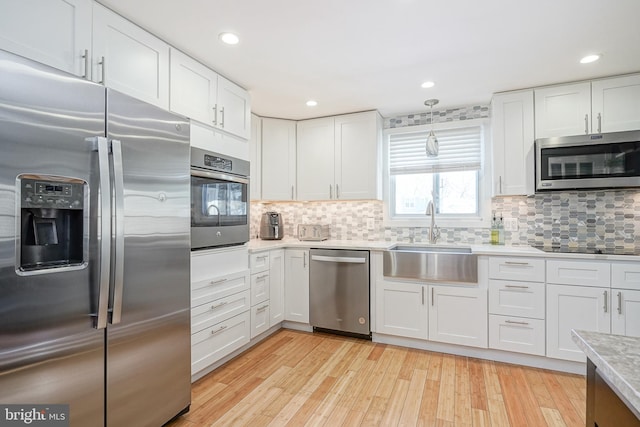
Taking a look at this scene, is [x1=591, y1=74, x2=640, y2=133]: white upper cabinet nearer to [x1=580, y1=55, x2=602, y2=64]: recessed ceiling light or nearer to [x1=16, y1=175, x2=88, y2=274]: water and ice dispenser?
[x1=580, y1=55, x2=602, y2=64]: recessed ceiling light

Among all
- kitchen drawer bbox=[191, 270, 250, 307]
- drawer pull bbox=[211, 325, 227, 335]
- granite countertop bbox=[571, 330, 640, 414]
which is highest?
granite countertop bbox=[571, 330, 640, 414]

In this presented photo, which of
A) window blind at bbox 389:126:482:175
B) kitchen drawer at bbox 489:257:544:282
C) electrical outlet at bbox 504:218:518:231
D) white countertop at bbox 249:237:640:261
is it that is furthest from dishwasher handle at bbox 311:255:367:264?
electrical outlet at bbox 504:218:518:231

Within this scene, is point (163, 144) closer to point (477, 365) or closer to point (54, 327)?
point (54, 327)

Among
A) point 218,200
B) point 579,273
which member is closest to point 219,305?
point 218,200

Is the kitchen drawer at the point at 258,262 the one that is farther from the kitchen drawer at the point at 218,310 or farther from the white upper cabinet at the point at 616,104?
the white upper cabinet at the point at 616,104

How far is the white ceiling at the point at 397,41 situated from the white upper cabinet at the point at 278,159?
687mm

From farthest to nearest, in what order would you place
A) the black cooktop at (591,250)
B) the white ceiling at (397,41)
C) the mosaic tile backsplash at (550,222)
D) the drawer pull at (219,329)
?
the mosaic tile backsplash at (550,222), the black cooktop at (591,250), the drawer pull at (219,329), the white ceiling at (397,41)

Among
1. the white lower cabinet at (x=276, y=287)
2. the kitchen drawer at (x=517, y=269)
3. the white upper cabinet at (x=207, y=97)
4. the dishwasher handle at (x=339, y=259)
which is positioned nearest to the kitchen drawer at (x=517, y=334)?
the kitchen drawer at (x=517, y=269)

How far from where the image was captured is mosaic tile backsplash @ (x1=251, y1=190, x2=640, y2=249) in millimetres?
2846

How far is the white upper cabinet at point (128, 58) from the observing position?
171 cm

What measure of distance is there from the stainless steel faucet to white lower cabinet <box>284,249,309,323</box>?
1329 mm

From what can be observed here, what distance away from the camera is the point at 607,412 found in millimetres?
721

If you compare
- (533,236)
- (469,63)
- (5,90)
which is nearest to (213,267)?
(5,90)

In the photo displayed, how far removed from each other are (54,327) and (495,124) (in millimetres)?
3435
